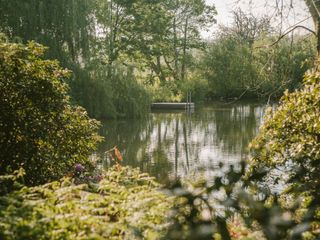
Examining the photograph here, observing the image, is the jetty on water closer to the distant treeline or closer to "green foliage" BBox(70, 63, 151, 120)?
the distant treeline

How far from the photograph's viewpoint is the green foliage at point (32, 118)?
5551 mm

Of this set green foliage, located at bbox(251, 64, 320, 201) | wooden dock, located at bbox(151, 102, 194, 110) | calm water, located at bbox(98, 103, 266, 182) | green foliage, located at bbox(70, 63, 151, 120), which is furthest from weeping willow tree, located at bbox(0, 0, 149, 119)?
green foliage, located at bbox(251, 64, 320, 201)

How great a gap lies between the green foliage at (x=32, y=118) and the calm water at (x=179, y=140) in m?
3.84

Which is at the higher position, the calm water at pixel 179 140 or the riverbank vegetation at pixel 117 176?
the riverbank vegetation at pixel 117 176

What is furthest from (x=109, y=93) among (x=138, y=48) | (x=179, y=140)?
(x=138, y=48)

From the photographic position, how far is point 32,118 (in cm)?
570

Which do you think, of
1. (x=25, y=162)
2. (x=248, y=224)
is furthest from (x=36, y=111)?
(x=248, y=224)

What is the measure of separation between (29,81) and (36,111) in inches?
15.2

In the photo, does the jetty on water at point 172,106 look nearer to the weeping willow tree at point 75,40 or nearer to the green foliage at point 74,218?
the weeping willow tree at point 75,40

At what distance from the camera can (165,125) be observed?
74.9 ft

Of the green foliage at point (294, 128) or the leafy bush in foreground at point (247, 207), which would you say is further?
the green foliage at point (294, 128)

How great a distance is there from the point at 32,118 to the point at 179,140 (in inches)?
486

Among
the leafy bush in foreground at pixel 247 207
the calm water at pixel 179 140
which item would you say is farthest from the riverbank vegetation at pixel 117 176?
the calm water at pixel 179 140

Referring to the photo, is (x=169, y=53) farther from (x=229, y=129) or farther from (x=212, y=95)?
(x=229, y=129)
